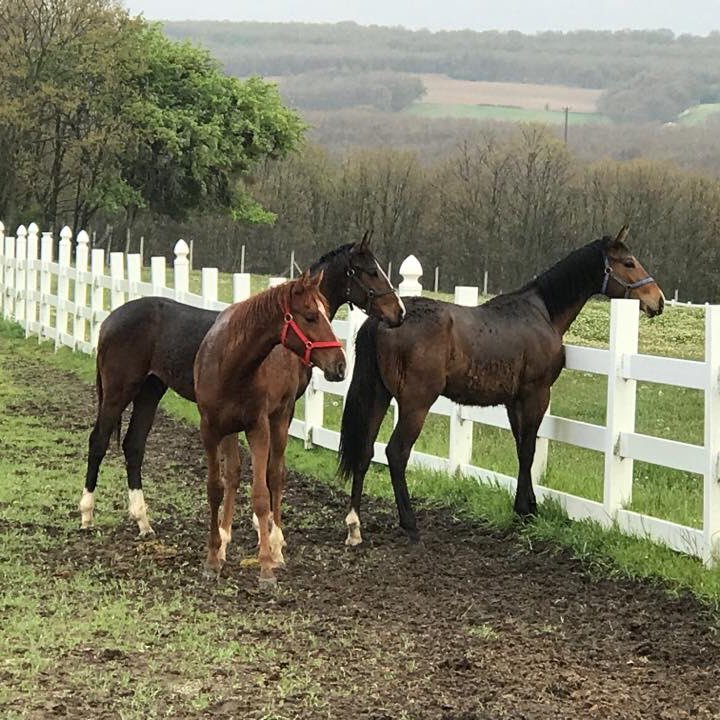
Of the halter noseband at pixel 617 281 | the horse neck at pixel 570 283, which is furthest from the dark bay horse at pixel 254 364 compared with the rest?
the halter noseband at pixel 617 281

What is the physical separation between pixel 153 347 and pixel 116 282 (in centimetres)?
871

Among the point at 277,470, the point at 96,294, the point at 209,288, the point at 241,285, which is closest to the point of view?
the point at 277,470

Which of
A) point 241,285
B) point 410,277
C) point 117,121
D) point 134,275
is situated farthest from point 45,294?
point 117,121

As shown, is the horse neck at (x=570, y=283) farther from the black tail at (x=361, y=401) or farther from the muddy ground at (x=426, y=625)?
the muddy ground at (x=426, y=625)

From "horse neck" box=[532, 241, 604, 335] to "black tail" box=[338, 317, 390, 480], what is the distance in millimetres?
1166

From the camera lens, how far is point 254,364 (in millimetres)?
6328

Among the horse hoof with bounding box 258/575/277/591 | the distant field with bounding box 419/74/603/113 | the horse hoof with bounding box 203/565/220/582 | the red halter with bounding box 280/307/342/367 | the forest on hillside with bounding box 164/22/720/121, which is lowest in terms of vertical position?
the horse hoof with bounding box 203/565/220/582

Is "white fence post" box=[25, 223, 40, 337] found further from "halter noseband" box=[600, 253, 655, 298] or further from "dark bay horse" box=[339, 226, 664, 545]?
"halter noseband" box=[600, 253, 655, 298]

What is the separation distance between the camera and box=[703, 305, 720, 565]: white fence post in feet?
21.1

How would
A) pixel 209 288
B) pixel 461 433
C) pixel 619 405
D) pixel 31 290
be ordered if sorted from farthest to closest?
pixel 31 290, pixel 209 288, pixel 461 433, pixel 619 405

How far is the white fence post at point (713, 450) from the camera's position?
253 inches

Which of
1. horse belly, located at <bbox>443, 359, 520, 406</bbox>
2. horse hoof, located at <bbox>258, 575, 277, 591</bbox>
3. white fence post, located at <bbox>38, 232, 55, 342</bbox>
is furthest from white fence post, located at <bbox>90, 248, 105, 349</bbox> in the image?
horse hoof, located at <bbox>258, 575, 277, 591</bbox>

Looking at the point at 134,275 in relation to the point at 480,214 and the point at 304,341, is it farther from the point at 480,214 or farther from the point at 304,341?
the point at 480,214

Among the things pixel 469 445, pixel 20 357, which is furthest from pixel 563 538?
pixel 20 357
